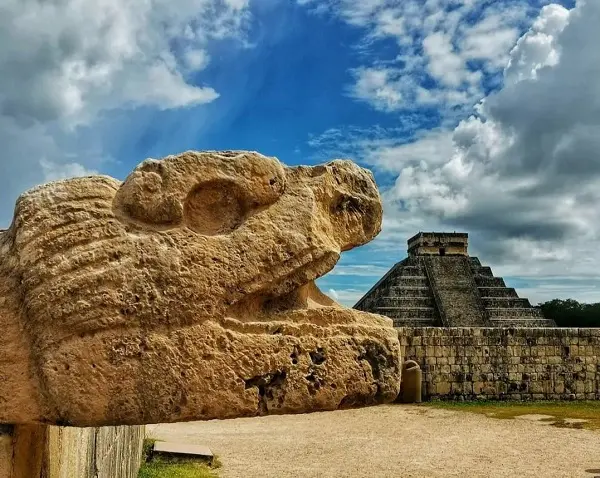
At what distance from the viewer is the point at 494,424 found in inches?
491

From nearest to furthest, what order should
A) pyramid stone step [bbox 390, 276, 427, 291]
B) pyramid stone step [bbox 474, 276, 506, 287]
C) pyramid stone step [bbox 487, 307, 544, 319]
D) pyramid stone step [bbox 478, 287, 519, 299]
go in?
pyramid stone step [bbox 487, 307, 544, 319] < pyramid stone step [bbox 390, 276, 427, 291] < pyramid stone step [bbox 478, 287, 519, 299] < pyramid stone step [bbox 474, 276, 506, 287]

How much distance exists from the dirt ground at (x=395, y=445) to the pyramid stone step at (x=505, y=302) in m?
13.5

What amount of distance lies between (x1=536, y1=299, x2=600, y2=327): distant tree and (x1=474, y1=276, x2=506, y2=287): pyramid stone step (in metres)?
12.8

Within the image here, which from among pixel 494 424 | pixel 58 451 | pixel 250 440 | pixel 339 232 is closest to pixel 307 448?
pixel 250 440

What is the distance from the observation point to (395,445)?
33.8 feet

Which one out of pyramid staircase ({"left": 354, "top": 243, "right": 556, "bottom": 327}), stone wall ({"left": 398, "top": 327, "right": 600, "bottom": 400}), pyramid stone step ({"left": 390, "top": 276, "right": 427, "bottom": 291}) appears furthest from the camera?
pyramid stone step ({"left": 390, "top": 276, "right": 427, "bottom": 291})

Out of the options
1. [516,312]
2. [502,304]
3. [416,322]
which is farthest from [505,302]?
[416,322]

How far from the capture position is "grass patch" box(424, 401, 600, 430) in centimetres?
1297

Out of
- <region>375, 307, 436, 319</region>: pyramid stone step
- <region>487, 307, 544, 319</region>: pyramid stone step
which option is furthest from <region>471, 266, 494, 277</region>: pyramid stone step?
<region>375, 307, 436, 319</region>: pyramid stone step

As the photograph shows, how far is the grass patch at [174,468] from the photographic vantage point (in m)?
7.60

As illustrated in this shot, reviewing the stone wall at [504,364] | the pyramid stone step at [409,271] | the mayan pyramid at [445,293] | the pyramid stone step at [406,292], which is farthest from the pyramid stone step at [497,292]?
the stone wall at [504,364]

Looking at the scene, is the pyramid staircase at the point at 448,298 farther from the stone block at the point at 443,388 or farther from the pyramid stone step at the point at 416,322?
the stone block at the point at 443,388

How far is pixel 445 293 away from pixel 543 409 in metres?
13.0

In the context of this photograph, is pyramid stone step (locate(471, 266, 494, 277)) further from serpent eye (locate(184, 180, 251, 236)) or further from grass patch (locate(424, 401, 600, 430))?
serpent eye (locate(184, 180, 251, 236))
